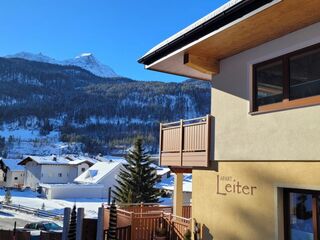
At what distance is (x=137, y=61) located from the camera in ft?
34.7

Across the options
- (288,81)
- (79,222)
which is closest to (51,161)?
(79,222)

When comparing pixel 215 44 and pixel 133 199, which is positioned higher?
pixel 215 44

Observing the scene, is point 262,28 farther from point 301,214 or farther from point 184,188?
point 184,188

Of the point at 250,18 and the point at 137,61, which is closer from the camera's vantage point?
the point at 250,18

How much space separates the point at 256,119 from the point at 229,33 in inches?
73.3

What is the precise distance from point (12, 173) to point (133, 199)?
55.1 metres

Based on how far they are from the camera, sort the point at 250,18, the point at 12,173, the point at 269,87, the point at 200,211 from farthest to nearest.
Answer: the point at 12,173, the point at 200,211, the point at 269,87, the point at 250,18

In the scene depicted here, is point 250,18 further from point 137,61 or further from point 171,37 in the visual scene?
point 137,61

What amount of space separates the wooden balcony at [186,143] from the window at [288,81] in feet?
6.05

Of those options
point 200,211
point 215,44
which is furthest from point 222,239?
point 215,44

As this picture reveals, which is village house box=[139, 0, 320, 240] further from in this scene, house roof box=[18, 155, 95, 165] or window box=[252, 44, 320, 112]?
house roof box=[18, 155, 95, 165]

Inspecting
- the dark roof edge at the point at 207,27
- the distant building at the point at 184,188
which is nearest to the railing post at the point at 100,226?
the dark roof edge at the point at 207,27

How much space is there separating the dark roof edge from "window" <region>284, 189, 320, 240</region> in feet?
11.2

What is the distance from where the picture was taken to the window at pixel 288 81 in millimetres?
7438
